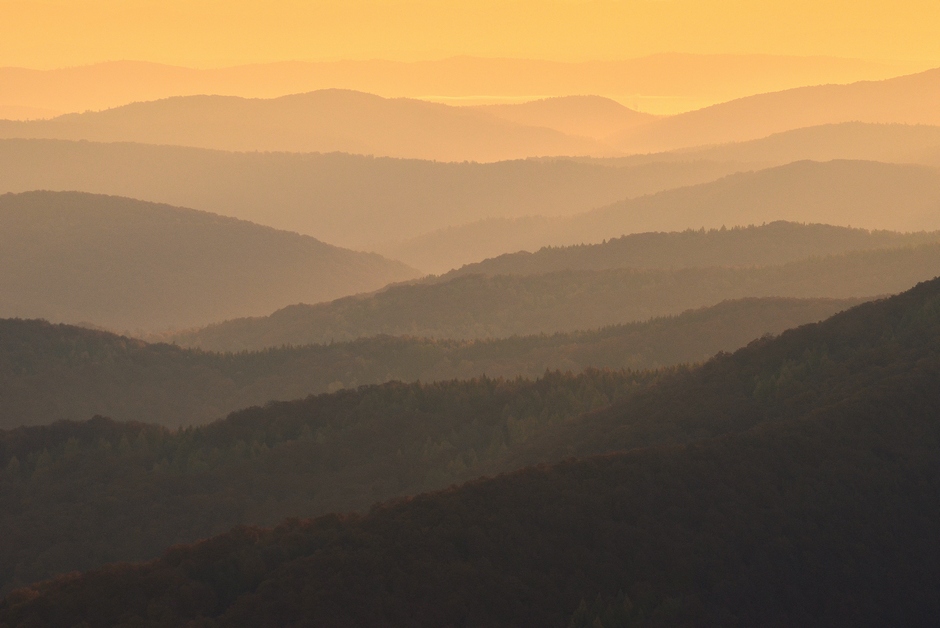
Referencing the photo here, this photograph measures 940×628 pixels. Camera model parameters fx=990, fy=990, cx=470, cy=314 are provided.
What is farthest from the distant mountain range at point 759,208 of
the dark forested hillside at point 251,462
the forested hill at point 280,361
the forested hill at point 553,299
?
the dark forested hillside at point 251,462

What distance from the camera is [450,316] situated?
1969 inches

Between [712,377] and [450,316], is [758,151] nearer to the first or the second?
[450,316]

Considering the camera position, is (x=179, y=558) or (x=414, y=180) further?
(x=414, y=180)

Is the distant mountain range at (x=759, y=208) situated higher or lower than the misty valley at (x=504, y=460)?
higher

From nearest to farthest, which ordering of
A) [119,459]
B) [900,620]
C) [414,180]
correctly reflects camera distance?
[900,620], [119,459], [414,180]

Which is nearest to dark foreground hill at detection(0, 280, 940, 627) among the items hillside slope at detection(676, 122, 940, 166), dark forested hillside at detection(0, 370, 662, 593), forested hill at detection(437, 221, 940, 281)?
dark forested hillside at detection(0, 370, 662, 593)

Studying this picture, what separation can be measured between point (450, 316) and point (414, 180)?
11316 cm

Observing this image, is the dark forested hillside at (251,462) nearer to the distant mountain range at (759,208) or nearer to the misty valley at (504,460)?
the misty valley at (504,460)

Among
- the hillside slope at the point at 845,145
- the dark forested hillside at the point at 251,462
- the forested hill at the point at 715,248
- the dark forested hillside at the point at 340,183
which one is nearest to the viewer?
the dark forested hillside at the point at 251,462

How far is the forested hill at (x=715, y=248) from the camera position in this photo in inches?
2211

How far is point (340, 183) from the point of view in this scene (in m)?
160

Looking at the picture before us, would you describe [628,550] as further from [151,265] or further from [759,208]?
[759,208]

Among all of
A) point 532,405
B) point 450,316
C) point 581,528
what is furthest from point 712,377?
point 450,316

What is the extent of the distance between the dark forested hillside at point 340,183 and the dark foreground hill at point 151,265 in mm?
44601
